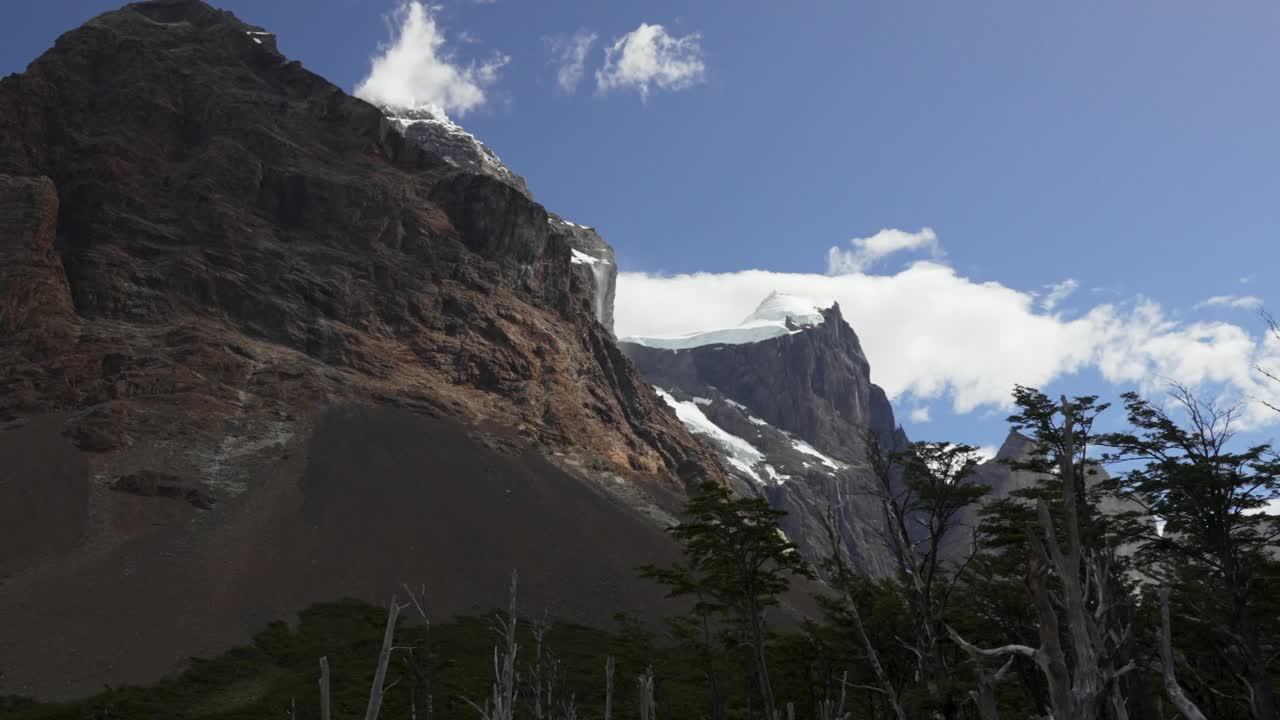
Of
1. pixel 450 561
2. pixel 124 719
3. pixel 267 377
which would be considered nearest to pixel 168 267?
pixel 267 377

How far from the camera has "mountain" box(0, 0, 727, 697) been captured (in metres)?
74.0

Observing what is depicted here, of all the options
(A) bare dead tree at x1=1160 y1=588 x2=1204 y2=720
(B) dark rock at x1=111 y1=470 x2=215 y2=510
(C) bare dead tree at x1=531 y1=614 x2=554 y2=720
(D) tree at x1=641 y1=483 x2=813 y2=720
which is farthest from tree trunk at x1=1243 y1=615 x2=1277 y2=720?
(B) dark rock at x1=111 y1=470 x2=215 y2=510

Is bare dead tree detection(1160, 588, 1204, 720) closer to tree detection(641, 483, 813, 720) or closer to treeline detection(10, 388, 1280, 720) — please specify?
treeline detection(10, 388, 1280, 720)

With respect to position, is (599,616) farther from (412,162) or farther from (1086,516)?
(412,162)

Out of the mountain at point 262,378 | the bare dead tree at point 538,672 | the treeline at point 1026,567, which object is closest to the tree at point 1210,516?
the treeline at point 1026,567

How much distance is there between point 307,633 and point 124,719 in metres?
20.1

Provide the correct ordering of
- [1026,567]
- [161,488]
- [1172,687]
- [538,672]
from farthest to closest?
[161,488] → [538,672] → [1026,567] → [1172,687]

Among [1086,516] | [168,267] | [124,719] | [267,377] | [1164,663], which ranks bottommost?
[124,719]

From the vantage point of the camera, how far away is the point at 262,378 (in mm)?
102562

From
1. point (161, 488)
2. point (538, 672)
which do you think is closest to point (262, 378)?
point (161, 488)

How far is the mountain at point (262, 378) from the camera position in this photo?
243 feet

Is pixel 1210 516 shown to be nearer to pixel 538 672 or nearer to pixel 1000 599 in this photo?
pixel 1000 599

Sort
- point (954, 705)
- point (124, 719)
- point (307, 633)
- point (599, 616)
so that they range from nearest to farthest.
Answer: point (954, 705)
point (124, 719)
point (307, 633)
point (599, 616)

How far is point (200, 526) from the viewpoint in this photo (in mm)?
78938
